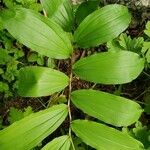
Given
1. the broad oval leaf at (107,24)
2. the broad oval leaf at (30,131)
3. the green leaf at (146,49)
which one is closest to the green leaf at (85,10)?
the broad oval leaf at (107,24)

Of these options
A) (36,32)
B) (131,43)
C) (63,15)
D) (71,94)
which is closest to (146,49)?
(131,43)

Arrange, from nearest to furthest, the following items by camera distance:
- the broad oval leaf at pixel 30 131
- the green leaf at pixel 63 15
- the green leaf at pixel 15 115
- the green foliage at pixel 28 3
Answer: the broad oval leaf at pixel 30 131 < the green leaf at pixel 63 15 < the green leaf at pixel 15 115 < the green foliage at pixel 28 3

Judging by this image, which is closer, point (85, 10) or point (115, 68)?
point (115, 68)

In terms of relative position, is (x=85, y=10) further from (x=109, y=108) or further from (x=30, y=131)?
(x=30, y=131)

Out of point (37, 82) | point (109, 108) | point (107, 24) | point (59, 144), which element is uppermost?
point (107, 24)

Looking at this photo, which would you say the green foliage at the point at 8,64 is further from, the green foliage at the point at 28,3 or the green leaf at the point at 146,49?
the green leaf at the point at 146,49

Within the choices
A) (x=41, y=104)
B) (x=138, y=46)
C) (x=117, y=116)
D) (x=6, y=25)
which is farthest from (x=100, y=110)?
(x=41, y=104)
